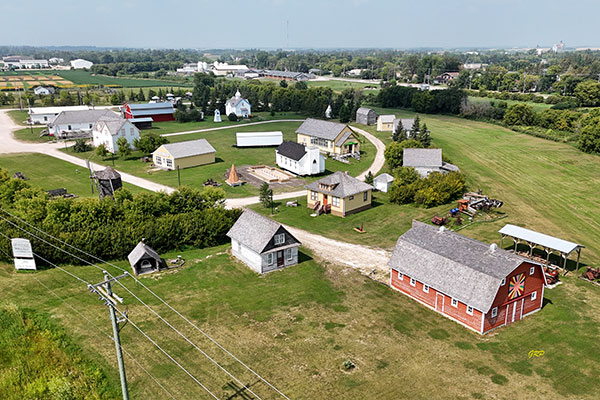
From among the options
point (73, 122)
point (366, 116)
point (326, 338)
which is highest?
point (73, 122)

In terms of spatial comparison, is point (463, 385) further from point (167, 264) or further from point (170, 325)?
point (167, 264)

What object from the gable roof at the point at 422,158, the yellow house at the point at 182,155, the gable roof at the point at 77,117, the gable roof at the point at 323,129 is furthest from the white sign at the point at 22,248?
the gable roof at the point at 77,117

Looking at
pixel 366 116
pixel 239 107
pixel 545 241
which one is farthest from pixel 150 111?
pixel 545 241

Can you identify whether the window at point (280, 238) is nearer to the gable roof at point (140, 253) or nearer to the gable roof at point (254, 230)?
the gable roof at point (254, 230)

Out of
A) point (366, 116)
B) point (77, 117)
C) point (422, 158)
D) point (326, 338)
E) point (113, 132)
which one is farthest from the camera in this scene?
point (366, 116)

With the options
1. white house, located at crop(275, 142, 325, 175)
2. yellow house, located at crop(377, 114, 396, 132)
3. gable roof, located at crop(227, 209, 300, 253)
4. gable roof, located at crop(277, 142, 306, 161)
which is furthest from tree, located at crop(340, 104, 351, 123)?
gable roof, located at crop(227, 209, 300, 253)

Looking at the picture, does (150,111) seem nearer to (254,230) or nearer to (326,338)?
(254,230)
